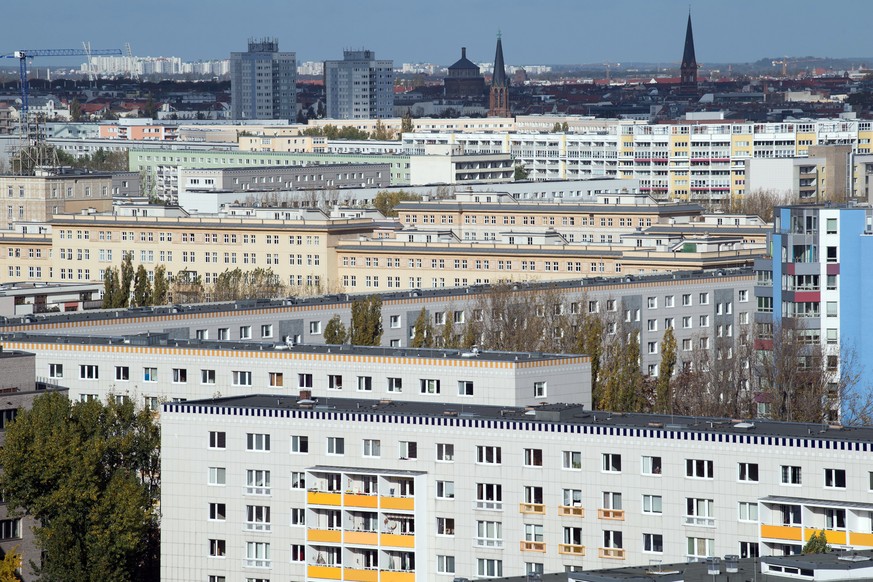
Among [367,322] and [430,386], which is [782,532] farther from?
[367,322]

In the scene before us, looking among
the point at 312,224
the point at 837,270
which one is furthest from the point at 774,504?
Answer: the point at 312,224

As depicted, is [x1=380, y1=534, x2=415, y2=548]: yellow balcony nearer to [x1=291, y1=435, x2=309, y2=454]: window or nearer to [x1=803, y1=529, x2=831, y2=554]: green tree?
[x1=291, y1=435, x2=309, y2=454]: window

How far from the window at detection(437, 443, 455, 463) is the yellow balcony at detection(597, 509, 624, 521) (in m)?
3.18

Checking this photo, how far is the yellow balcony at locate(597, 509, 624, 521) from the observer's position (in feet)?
139

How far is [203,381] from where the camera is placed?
56.9 m

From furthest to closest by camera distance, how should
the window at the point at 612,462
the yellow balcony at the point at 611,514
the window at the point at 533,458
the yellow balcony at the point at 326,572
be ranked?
the yellow balcony at the point at 326,572 → the window at the point at 533,458 → the window at the point at 612,462 → the yellow balcony at the point at 611,514

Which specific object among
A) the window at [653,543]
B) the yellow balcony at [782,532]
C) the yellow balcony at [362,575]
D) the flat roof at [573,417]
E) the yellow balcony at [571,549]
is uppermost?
the flat roof at [573,417]

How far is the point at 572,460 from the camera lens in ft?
141

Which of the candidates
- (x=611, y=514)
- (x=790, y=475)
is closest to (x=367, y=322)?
(x=611, y=514)

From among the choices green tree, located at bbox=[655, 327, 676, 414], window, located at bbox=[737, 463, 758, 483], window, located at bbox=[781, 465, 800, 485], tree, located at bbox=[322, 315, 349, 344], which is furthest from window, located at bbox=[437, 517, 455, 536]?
tree, located at bbox=[322, 315, 349, 344]

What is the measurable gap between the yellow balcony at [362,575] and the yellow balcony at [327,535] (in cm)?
63

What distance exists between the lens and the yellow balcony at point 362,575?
43.9m

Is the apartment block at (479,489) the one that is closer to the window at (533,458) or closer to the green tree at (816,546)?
the window at (533,458)

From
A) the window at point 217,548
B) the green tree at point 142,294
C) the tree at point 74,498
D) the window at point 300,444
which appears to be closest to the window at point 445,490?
the window at point 300,444
